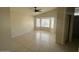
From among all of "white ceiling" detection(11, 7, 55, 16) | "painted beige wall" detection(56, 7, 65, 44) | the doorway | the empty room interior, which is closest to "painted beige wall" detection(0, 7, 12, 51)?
the empty room interior

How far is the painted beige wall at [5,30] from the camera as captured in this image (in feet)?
4.76

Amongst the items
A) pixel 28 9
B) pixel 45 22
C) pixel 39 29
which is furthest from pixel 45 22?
pixel 28 9

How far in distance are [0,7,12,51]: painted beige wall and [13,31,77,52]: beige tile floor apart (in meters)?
0.10

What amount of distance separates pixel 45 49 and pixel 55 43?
0.17 metres

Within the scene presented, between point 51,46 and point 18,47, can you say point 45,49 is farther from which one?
point 18,47

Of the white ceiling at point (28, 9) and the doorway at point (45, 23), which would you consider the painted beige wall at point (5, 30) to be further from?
the doorway at point (45, 23)

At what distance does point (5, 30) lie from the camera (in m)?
1.48

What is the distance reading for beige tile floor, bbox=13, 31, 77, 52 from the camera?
1493mm

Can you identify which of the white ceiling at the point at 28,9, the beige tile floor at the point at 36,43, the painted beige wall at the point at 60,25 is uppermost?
the white ceiling at the point at 28,9

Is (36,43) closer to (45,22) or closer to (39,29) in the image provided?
(39,29)

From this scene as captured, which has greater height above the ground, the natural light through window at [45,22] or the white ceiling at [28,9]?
the white ceiling at [28,9]

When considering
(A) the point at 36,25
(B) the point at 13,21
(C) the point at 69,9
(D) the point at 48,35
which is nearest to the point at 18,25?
(B) the point at 13,21

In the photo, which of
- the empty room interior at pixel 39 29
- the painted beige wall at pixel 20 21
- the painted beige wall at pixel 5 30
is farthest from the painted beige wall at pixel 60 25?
the painted beige wall at pixel 5 30

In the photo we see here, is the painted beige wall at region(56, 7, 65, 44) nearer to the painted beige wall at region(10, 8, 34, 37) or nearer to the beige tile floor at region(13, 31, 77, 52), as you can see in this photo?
the beige tile floor at region(13, 31, 77, 52)
